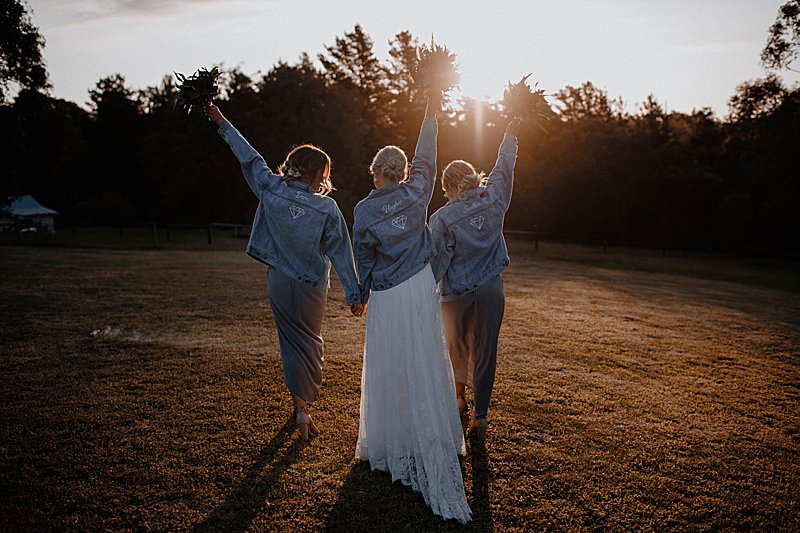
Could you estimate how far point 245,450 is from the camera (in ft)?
12.8

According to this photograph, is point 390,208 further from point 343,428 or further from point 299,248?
point 343,428

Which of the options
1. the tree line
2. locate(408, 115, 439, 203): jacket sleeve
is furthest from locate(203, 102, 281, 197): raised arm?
the tree line

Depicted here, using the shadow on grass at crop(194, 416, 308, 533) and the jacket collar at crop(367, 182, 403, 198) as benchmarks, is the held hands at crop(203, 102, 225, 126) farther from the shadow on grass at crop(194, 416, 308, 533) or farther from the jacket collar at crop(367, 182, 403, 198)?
the shadow on grass at crop(194, 416, 308, 533)

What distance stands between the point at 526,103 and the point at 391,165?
1457 mm

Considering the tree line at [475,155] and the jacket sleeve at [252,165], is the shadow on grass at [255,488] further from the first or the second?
the tree line at [475,155]

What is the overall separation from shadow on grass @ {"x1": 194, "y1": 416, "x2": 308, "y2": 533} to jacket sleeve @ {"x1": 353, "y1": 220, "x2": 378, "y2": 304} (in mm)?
1351

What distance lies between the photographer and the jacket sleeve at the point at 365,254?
11.8 feet

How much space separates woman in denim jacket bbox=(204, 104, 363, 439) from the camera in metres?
3.91

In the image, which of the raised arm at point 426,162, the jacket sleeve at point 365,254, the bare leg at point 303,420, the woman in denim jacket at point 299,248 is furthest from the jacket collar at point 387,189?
the bare leg at point 303,420

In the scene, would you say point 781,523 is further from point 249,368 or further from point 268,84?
point 268,84

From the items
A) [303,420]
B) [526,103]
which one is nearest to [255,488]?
[303,420]

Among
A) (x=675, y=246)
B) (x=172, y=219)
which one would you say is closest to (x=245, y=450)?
(x=675, y=246)

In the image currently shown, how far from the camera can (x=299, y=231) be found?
Answer: 155 inches

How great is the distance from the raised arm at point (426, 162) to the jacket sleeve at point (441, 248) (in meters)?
0.45
